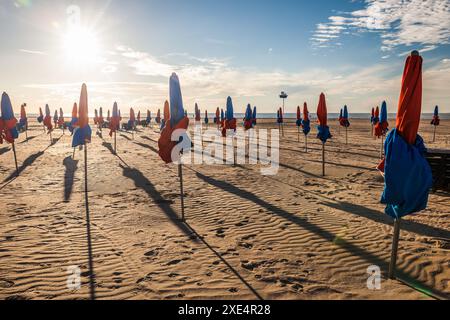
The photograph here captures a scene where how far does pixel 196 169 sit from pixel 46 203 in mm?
6392

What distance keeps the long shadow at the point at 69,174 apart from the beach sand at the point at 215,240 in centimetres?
11

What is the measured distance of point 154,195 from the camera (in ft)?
29.8

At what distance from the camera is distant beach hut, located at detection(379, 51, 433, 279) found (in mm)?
3705

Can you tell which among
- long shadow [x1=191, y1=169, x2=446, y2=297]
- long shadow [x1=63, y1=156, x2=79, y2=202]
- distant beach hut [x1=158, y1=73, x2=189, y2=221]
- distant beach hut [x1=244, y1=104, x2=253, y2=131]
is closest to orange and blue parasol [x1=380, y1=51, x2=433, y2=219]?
long shadow [x1=191, y1=169, x2=446, y2=297]

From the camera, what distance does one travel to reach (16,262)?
4.91 meters

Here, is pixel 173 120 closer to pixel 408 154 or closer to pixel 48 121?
pixel 408 154

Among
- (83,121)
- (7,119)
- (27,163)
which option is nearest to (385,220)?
(83,121)

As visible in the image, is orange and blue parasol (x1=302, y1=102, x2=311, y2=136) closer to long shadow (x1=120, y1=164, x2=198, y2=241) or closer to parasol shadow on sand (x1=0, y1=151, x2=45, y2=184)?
long shadow (x1=120, y1=164, x2=198, y2=241)

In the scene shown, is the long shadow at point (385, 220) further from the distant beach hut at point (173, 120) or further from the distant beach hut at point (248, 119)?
the distant beach hut at point (248, 119)

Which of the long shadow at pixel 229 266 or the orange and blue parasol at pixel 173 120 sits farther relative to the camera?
the orange and blue parasol at pixel 173 120

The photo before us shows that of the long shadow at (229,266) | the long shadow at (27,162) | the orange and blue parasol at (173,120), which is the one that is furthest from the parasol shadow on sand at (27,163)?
the long shadow at (229,266)

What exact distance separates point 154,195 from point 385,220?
658 cm

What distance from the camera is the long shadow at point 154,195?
21.5ft

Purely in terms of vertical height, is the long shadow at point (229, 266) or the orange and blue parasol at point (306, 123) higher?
the orange and blue parasol at point (306, 123)
